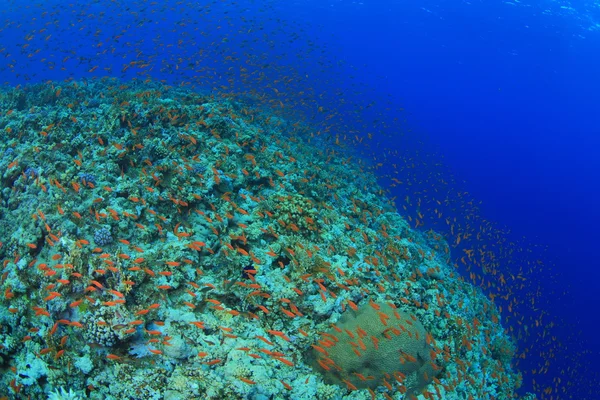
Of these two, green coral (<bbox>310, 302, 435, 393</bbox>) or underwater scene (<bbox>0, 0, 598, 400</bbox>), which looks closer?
underwater scene (<bbox>0, 0, 598, 400</bbox>)

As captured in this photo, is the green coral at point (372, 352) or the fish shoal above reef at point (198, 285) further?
the green coral at point (372, 352)

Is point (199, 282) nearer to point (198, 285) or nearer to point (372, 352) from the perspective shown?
point (198, 285)

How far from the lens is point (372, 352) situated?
6.32 m

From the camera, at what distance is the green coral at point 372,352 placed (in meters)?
6.24

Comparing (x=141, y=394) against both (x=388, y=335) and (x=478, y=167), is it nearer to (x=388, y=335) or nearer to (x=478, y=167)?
(x=388, y=335)

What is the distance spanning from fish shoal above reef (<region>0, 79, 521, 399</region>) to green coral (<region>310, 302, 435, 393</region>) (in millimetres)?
33

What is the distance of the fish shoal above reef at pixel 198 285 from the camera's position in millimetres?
5527

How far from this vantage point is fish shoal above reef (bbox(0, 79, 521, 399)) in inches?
218

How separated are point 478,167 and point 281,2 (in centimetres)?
4830

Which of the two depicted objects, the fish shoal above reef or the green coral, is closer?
the fish shoal above reef

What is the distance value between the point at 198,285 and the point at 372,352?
139 inches

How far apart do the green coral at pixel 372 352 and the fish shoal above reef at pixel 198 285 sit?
0.03 metres

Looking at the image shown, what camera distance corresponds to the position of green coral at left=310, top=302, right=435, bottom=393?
6.24 m

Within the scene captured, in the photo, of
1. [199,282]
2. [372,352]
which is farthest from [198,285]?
[372,352]
